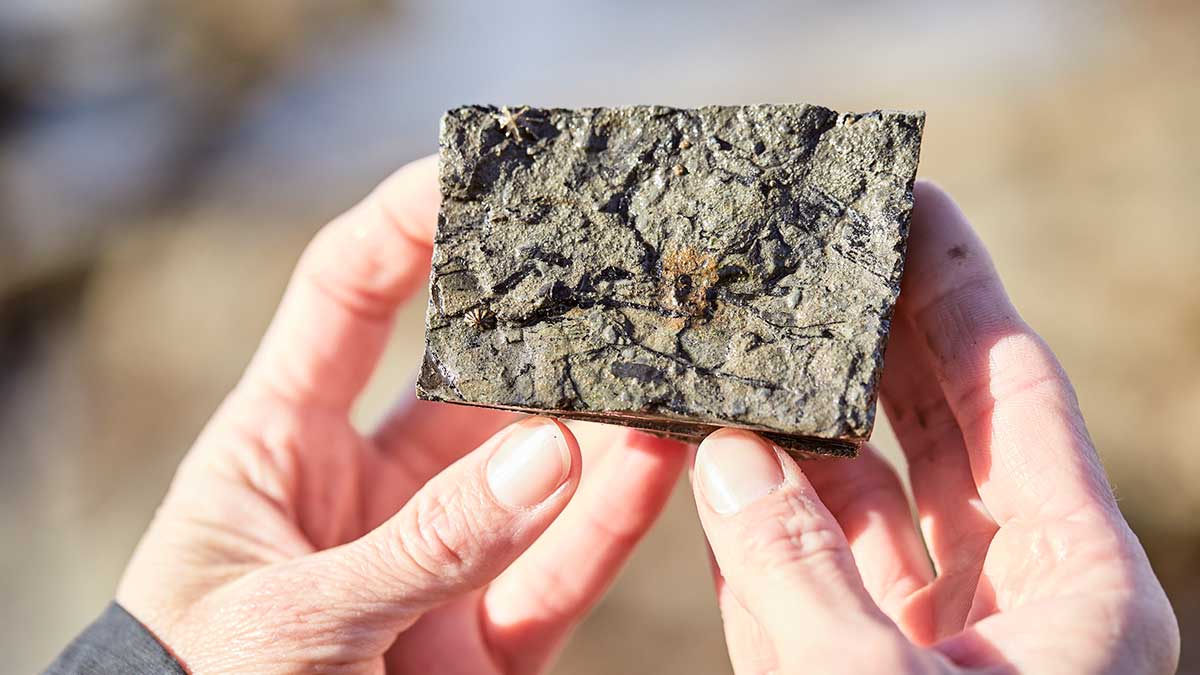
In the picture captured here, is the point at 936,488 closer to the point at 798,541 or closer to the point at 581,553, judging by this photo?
the point at 798,541

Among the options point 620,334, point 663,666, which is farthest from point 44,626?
point 620,334

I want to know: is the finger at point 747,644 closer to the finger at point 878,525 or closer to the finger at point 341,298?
the finger at point 878,525

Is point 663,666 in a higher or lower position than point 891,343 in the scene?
lower

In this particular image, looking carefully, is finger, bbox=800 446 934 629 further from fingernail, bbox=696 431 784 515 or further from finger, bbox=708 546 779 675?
fingernail, bbox=696 431 784 515

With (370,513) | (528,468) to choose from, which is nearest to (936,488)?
(528,468)

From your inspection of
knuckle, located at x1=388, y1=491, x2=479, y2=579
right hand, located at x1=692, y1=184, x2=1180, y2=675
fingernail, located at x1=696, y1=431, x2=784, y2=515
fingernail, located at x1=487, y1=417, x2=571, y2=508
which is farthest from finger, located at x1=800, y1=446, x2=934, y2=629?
knuckle, located at x1=388, y1=491, x2=479, y2=579

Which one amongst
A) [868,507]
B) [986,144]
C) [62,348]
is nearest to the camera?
[868,507]

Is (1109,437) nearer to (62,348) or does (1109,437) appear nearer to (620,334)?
(620,334)

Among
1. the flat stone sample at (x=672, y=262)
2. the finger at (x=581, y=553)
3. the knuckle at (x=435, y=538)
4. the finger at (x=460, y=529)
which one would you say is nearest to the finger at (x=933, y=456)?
the flat stone sample at (x=672, y=262)
